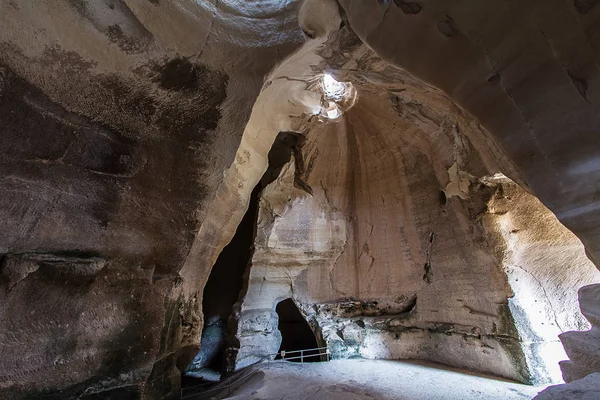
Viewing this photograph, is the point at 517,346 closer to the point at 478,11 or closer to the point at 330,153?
the point at 478,11

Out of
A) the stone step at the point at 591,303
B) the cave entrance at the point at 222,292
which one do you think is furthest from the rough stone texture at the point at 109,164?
the cave entrance at the point at 222,292

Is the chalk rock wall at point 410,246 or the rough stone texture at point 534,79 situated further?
the chalk rock wall at point 410,246

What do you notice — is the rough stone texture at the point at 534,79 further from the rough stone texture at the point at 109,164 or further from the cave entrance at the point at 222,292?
the cave entrance at the point at 222,292

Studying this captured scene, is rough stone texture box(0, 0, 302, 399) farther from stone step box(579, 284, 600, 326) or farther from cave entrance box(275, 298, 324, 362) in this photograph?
cave entrance box(275, 298, 324, 362)

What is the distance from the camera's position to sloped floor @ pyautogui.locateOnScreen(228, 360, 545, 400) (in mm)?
3194

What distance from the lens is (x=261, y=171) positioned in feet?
14.4

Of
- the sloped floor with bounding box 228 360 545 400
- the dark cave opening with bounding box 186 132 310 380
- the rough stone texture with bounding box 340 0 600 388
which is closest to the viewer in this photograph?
the rough stone texture with bounding box 340 0 600 388

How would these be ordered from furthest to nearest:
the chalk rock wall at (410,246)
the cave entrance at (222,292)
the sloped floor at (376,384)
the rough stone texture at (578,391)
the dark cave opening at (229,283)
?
the cave entrance at (222,292)
the dark cave opening at (229,283)
the chalk rock wall at (410,246)
the sloped floor at (376,384)
the rough stone texture at (578,391)

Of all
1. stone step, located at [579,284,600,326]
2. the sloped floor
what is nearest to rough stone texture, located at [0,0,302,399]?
the sloped floor

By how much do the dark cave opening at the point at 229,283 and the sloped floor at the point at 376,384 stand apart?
2.19 m

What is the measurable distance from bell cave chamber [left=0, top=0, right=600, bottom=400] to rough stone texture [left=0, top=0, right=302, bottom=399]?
0.04 ft

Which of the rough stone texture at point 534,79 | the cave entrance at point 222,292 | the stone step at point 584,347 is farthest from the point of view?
the cave entrance at point 222,292

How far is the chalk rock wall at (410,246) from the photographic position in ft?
12.2

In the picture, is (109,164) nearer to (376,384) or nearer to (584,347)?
(584,347)
